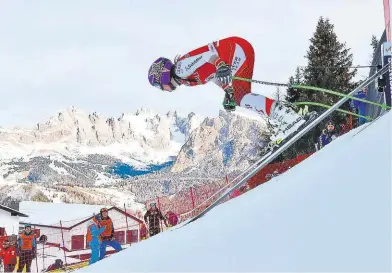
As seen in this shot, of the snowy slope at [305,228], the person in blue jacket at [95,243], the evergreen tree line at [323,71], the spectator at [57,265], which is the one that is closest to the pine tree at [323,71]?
the evergreen tree line at [323,71]

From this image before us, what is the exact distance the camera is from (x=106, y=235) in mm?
9406

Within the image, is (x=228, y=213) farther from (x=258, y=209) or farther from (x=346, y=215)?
(x=346, y=215)

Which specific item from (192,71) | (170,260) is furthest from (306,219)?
(192,71)

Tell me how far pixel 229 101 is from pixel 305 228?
331 centimetres

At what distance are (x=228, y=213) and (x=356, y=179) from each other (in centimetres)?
101

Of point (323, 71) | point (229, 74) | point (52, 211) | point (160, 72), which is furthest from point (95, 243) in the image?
point (52, 211)

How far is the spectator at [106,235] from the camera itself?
30.1 feet

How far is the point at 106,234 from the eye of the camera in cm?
943

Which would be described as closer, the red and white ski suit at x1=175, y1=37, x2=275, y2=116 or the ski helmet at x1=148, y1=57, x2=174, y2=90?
the red and white ski suit at x1=175, y1=37, x2=275, y2=116

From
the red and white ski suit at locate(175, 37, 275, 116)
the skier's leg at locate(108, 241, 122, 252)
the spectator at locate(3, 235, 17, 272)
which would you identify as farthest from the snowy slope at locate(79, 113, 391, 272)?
the spectator at locate(3, 235, 17, 272)

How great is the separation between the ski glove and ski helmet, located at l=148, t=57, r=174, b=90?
602 millimetres

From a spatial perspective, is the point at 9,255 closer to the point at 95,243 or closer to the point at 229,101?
the point at 95,243

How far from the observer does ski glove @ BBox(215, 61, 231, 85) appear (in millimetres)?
6329

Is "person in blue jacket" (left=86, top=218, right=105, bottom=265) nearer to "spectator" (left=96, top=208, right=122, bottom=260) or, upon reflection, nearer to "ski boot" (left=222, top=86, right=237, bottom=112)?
"spectator" (left=96, top=208, right=122, bottom=260)
